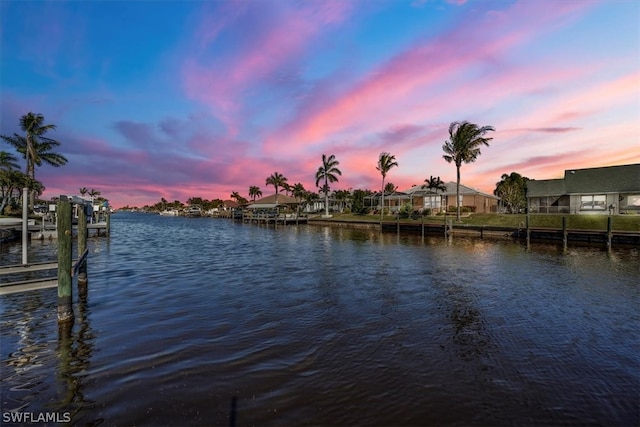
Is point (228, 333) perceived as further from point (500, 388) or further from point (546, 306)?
point (546, 306)

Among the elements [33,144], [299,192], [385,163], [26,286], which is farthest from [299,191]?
[26,286]

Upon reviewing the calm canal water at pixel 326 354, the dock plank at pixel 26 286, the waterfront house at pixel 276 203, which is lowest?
the calm canal water at pixel 326 354

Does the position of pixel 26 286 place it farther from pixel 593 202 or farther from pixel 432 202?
pixel 432 202

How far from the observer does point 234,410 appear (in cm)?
530

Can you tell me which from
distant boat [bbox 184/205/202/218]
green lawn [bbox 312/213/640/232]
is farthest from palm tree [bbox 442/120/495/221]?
distant boat [bbox 184/205/202/218]

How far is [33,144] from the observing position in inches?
2077

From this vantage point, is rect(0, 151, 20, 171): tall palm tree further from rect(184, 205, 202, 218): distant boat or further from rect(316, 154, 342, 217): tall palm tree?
rect(184, 205, 202, 218): distant boat

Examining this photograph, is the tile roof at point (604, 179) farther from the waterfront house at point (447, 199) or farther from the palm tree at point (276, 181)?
the palm tree at point (276, 181)

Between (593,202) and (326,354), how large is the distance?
54.9 meters

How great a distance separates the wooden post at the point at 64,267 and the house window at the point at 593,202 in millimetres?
59057

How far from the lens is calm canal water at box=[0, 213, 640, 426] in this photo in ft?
17.7

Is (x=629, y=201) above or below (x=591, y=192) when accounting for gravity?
below

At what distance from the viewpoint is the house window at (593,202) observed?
147ft

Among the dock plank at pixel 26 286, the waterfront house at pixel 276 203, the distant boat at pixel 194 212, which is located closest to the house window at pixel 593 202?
the dock plank at pixel 26 286
